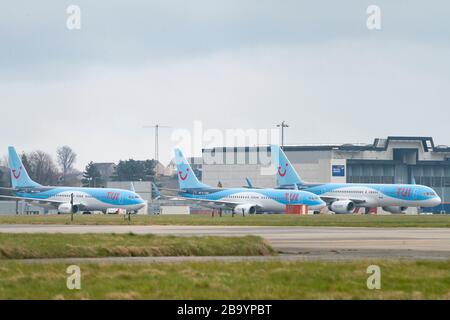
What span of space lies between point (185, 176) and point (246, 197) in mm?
13411

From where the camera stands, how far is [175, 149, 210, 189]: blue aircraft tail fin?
14500cm

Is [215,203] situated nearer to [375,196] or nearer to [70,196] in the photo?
[70,196]

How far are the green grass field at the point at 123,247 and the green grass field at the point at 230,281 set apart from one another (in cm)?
497

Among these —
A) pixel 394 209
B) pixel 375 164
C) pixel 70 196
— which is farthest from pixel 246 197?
pixel 375 164

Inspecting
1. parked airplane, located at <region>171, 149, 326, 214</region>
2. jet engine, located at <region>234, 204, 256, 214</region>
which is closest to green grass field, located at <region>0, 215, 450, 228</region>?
parked airplane, located at <region>171, 149, 326, 214</region>

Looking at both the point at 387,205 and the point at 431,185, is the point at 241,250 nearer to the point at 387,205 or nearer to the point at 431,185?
the point at 387,205

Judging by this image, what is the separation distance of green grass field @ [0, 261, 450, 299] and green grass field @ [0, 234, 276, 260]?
4.97m

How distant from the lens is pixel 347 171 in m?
176

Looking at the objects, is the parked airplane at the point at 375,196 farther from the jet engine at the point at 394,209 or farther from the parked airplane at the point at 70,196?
the parked airplane at the point at 70,196

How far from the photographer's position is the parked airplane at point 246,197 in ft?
435

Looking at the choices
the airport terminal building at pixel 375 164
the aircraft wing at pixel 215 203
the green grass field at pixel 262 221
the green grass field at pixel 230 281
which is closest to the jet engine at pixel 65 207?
the aircraft wing at pixel 215 203

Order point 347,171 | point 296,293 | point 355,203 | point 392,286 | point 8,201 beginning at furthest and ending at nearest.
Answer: point 347,171 → point 8,201 → point 355,203 → point 392,286 → point 296,293

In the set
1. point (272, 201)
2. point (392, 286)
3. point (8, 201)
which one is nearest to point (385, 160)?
point (272, 201)
